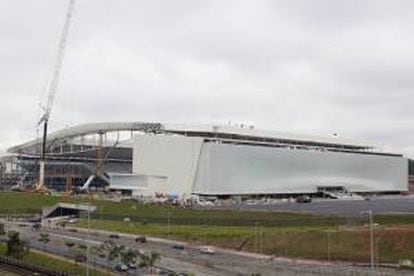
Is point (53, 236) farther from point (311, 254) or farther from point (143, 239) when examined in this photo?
point (311, 254)

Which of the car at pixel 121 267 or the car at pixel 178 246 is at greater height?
the car at pixel 178 246

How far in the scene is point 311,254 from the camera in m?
92.5

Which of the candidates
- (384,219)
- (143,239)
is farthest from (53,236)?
(384,219)

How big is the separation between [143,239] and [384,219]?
4463cm

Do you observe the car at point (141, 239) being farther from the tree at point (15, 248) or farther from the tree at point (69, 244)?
the tree at point (15, 248)

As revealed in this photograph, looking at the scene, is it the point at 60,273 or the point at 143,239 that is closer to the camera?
the point at 60,273

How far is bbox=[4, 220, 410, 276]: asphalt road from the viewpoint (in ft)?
253

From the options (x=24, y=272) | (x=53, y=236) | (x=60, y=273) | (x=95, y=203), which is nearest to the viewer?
(x=60, y=273)

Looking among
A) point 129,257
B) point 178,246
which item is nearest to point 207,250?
point 178,246

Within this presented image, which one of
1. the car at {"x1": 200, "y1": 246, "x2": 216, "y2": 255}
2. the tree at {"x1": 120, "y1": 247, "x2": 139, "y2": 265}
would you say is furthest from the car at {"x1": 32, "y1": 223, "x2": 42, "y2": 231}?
the tree at {"x1": 120, "y1": 247, "x2": 139, "y2": 265}

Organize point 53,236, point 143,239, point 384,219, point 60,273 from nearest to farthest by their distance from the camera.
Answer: point 60,273 < point 143,239 < point 53,236 < point 384,219

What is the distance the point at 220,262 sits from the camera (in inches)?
3376

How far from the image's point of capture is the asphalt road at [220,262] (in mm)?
77188

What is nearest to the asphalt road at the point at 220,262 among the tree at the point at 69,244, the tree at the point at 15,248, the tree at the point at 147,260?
the tree at the point at 69,244
